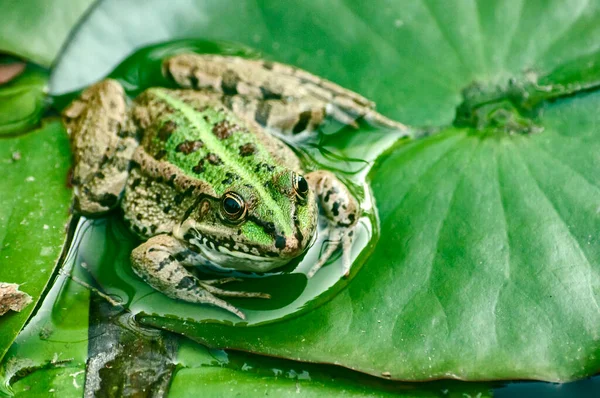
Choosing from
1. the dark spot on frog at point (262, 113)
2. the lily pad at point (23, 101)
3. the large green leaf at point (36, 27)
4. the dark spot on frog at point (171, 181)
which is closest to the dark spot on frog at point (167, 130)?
the dark spot on frog at point (171, 181)

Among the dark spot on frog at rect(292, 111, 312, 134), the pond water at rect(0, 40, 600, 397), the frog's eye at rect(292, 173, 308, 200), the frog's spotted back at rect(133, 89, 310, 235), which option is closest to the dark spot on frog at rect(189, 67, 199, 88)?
the frog's spotted back at rect(133, 89, 310, 235)

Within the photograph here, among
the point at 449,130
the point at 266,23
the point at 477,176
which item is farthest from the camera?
the point at 266,23

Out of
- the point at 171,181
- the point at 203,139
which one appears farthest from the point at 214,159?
the point at 171,181

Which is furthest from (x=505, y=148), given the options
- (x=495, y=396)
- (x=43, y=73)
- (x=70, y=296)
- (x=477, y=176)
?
(x=43, y=73)

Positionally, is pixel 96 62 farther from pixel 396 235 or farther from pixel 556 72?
pixel 556 72

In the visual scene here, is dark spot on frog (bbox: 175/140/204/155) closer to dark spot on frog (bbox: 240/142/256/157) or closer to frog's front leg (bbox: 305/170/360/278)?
dark spot on frog (bbox: 240/142/256/157)
